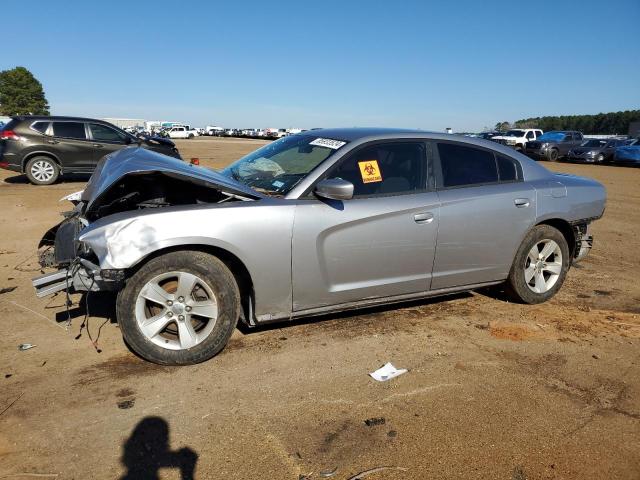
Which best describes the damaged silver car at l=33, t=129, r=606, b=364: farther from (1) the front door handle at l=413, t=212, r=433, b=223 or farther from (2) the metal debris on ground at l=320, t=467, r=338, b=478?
(2) the metal debris on ground at l=320, t=467, r=338, b=478

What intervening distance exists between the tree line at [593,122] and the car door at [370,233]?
9139 cm

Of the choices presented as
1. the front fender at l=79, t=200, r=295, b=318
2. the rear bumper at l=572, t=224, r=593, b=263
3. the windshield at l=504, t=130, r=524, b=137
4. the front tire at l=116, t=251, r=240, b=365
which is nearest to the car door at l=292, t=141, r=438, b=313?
the front fender at l=79, t=200, r=295, b=318

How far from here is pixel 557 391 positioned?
318 cm

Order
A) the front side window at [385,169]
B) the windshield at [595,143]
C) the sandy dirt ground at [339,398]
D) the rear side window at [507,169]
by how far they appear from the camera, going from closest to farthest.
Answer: the sandy dirt ground at [339,398], the front side window at [385,169], the rear side window at [507,169], the windshield at [595,143]

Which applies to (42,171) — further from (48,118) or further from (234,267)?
(234,267)

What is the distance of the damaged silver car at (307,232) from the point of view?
3193 mm

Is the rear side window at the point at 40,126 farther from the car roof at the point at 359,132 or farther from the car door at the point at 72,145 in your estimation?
the car roof at the point at 359,132

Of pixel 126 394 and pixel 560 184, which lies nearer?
pixel 126 394

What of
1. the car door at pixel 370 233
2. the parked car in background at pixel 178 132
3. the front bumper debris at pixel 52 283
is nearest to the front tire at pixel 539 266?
the car door at pixel 370 233

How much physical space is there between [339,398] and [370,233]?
1.25 m

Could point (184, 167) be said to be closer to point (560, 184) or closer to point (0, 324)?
point (0, 324)

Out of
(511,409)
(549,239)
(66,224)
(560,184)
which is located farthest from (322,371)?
(560,184)

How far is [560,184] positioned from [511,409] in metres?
2.58

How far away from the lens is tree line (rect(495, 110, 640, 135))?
305ft
